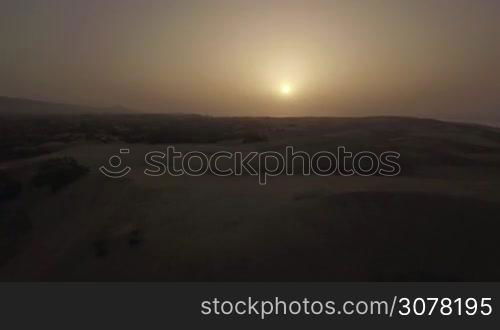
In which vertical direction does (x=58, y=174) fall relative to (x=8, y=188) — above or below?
above

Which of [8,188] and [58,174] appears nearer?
[8,188]

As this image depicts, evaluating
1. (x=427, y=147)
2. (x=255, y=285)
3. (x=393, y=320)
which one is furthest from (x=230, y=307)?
(x=427, y=147)

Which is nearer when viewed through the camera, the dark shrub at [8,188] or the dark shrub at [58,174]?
the dark shrub at [8,188]

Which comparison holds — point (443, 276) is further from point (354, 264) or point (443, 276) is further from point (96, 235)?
point (96, 235)

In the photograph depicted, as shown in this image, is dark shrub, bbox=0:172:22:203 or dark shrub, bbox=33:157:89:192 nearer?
dark shrub, bbox=0:172:22:203
